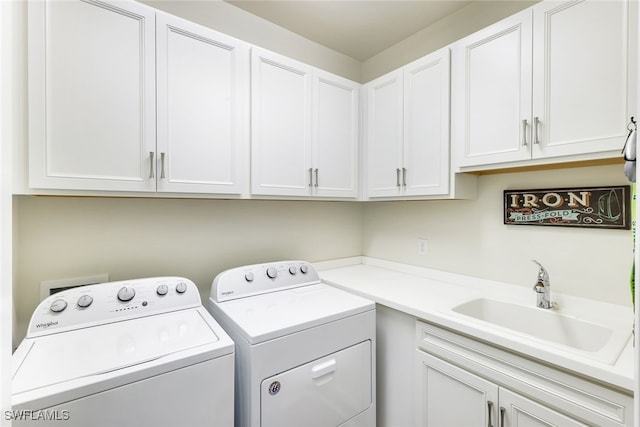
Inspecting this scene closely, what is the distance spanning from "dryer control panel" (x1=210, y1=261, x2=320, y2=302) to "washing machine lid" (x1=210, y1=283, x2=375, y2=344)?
0.12 ft

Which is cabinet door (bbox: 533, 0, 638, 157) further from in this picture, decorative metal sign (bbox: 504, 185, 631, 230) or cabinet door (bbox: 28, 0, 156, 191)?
cabinet door (bbox: 28, 0, 156, 191)

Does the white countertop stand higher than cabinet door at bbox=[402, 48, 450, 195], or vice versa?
cabinet door at bbox=[402, 48, 450, 195]

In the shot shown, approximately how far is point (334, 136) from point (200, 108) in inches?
35.7

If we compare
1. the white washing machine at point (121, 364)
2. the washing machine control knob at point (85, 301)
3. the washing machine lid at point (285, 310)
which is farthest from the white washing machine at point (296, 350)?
the washing machine control knob at point (85, 301)

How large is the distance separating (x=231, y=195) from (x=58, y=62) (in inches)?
34.4

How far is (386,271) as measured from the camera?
2.36 m

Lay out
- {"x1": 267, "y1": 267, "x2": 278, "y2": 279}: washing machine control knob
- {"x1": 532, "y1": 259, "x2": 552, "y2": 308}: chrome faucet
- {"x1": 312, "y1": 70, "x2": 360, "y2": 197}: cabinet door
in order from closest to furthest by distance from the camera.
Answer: {"x1": 532, "y1": 259, "x2": 552, "y2": 308}: chrome faucet, {"x1": 267, "y1": 267, "x2": 278, "y2": 279}: washing machine control knob, {"x1": 312, "y1": 70, "x2": 360, "y2": 197}: cabinet door

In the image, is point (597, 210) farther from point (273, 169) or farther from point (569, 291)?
point (273, 169)

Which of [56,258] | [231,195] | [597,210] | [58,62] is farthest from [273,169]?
[597,210]

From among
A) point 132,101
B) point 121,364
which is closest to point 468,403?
point 121,364

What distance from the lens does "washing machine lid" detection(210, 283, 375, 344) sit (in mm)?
1271

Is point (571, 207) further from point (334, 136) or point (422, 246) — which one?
point (334, 136)

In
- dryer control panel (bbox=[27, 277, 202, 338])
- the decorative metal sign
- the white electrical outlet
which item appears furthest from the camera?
the white electrical outlet

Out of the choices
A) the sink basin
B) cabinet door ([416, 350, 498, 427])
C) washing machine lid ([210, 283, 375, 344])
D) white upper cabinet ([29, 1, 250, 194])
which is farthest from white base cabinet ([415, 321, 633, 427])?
white upper cabinet ([29, 1, 250, 194])
